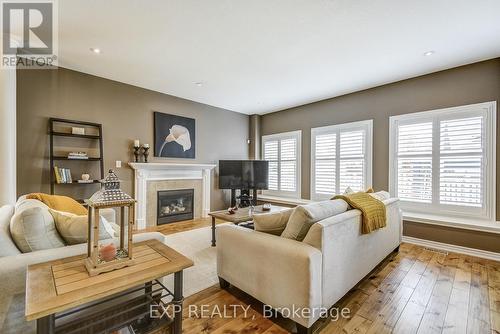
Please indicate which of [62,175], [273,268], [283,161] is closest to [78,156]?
[62,175]

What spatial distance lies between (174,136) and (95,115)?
1421 mm

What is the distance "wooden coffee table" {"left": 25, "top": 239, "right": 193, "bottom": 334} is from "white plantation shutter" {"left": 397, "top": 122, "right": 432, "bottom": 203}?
3.89 metres

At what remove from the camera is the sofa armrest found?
5.04 ft

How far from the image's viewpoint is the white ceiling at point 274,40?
85.8 inches

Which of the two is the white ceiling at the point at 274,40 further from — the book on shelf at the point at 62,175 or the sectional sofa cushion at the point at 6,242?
the sectional sofa cushion at the point at 6,242

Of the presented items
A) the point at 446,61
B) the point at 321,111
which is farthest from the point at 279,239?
the point at 321,111

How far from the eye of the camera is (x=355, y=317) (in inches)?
71.3

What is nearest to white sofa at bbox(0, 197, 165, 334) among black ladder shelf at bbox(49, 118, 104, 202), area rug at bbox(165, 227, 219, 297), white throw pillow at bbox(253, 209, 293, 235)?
area rug at bbox(165, 227, 219, 297)

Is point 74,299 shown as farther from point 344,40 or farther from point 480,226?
point 480,226

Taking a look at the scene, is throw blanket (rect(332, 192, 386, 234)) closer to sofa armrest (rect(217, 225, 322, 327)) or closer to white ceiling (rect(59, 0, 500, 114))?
sofa armrest (rect(217, 225, 322, 327))

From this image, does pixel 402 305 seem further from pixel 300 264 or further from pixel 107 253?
pixel 107 253

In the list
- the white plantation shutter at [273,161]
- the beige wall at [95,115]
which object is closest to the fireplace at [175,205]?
the beige wall at [95,115]

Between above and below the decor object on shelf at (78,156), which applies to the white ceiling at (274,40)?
above

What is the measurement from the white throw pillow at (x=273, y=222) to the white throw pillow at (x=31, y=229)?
148 cm
